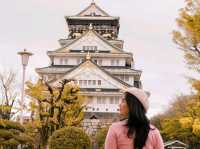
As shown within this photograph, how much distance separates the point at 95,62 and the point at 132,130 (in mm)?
56949

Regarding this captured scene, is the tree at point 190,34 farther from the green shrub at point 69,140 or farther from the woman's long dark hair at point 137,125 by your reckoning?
the woman's long dark hair at point 137,125

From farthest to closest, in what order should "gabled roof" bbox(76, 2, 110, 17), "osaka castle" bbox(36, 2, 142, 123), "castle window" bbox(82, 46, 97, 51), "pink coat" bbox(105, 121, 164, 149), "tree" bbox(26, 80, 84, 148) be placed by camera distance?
"gabled roof" bbox(76, 2, 110, 17), "castle window" bbox(82, 46, 97, 51), "osaka castle" bbox(36, 2, 142, 123), "tree" bbox(26, 80, 84, 148), "pink coat" bbox(105, 121, 164, 149)

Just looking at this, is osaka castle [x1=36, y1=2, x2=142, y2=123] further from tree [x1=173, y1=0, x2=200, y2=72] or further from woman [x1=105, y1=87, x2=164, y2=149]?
woman [x1=105, y1=87, x2=164, y2=149]

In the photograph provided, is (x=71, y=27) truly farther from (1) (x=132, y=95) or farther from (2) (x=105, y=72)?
(1) (x=132, y=95)

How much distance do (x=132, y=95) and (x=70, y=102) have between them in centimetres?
2760

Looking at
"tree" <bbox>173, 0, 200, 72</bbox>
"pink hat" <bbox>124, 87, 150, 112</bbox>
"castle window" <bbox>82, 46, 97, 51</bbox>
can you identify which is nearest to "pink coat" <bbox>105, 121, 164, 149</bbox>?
"pink hat" <bbox>124, 87, 150, 112</bbox>

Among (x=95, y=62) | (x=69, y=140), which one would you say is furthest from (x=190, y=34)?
(x=95, y=62)

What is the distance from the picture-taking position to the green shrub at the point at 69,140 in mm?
21188

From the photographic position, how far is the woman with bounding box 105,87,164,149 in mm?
3756

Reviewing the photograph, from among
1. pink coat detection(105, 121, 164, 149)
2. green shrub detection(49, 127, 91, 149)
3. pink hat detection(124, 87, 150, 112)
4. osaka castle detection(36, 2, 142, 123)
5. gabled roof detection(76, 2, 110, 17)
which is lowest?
green shrub detection(49, 127, 91, 149)

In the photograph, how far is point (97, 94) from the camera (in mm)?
56625

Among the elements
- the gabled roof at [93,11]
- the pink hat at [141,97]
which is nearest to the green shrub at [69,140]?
the pink hat at [141,97]

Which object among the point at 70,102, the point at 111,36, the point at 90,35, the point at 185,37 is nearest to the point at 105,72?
the point at 90,35

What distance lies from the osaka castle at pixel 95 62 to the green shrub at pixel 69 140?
2723cm
